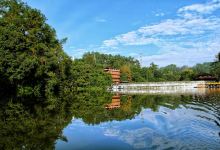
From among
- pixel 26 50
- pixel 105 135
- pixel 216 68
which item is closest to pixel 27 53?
pixel 26 50

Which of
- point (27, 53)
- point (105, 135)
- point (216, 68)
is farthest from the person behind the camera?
point (216, 68)

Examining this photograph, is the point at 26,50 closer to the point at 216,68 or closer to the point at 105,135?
the point at 105,135

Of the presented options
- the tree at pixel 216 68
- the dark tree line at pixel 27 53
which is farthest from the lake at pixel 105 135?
the tree at pixel 216 68

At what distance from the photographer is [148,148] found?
574 inches

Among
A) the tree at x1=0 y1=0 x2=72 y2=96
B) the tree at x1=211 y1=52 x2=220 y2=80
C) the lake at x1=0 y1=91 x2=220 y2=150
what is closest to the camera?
the lake at x1=0 y1=91 x2=220 y2=150

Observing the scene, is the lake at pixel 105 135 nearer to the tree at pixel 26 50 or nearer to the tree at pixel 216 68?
the tree at pixel 26 50

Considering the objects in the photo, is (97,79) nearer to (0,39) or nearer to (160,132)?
(0,39)

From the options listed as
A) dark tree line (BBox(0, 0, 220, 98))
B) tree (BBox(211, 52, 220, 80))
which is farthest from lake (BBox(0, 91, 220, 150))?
tree (BBox(211, 52, 220, 80))

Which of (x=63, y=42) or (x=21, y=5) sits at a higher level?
(x=21, y=5)

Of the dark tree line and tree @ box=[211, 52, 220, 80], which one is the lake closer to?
the dark tree line

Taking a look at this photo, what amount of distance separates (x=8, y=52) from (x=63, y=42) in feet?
46.9

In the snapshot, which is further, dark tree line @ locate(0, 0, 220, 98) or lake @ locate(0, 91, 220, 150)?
dark tree line @ locate(0, 0, 220, 98)

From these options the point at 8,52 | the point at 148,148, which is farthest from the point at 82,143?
the point at 8,52

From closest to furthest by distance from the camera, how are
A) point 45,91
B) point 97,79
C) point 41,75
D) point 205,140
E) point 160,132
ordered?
point 205,140 < point 160,132 < point 41,75 < point 45,91 < point 97,79
